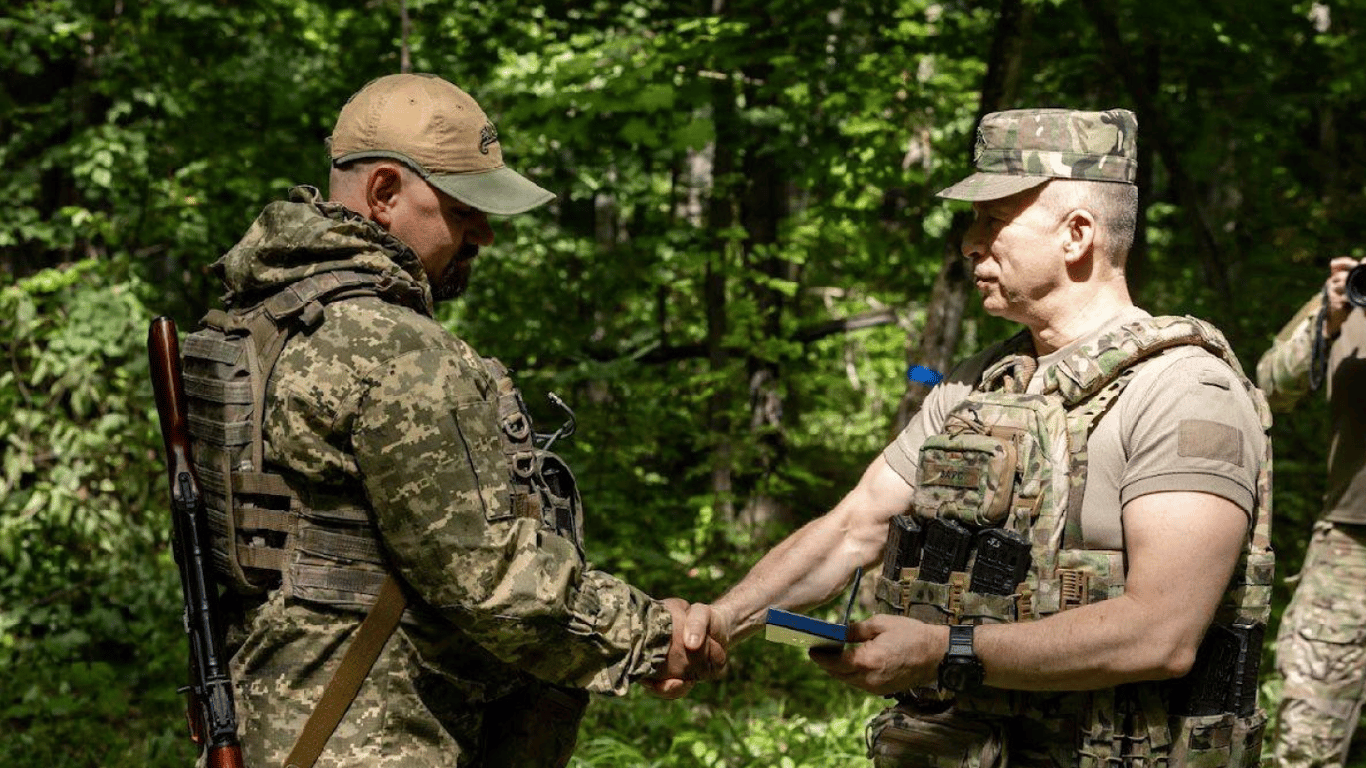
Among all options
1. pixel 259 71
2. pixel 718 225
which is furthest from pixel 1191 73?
pixel 259 71

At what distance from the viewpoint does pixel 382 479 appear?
2.52m

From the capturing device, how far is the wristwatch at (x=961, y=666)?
2.59m

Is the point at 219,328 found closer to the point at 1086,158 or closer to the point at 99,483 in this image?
Answer: the point at 1086,158

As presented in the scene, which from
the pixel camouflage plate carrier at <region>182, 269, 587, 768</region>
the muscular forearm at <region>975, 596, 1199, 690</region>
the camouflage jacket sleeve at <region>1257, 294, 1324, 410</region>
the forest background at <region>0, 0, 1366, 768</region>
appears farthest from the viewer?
the forest background at <region>0, 0, 1366, 768</region>

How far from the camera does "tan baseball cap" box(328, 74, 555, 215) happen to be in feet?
9.18

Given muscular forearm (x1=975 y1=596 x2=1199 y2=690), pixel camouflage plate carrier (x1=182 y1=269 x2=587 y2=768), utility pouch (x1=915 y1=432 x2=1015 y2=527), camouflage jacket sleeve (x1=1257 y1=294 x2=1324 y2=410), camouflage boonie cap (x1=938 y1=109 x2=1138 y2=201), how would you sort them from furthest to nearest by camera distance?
Answer: camouflage jacket sleeve (x1=1257 y1=294 x2=1324 y2=410) < camouflage boonie cap (x1=938 y1=109 x2=1138 y2=201) < utility pouch (x1=915 y1=432 x2=1015 y2=527) < pixel camouflage plate carrier (x1=182 y1=269 x2=587 y2=768) < muscular forearm (x1=975 y1=596 x2=1199 y2=690)

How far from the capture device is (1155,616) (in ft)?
8.14

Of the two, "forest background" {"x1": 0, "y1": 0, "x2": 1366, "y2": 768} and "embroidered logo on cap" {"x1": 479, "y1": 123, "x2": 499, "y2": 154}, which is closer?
"embroidered logo on cap" {"x1": 479, "y1": 123, "x2": 499, "y2": 154}

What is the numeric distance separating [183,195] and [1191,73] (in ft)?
21.3

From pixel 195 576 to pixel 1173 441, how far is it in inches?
79.6

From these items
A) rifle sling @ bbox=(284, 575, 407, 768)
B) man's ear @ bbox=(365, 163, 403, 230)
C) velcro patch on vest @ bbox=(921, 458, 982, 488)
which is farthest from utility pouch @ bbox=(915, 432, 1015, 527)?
man's ear @ bbox=(365, 163, 403, 230)

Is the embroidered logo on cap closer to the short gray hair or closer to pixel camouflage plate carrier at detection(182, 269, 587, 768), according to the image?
pixel camouflage plate carrier at detection(182, 269, 587, 768)

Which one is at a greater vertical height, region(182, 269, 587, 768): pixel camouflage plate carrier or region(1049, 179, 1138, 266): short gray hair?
region(1049, 179, 1138, 266): short gray hair

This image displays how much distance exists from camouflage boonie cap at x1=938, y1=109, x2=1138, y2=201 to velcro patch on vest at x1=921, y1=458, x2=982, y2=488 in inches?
23.7
